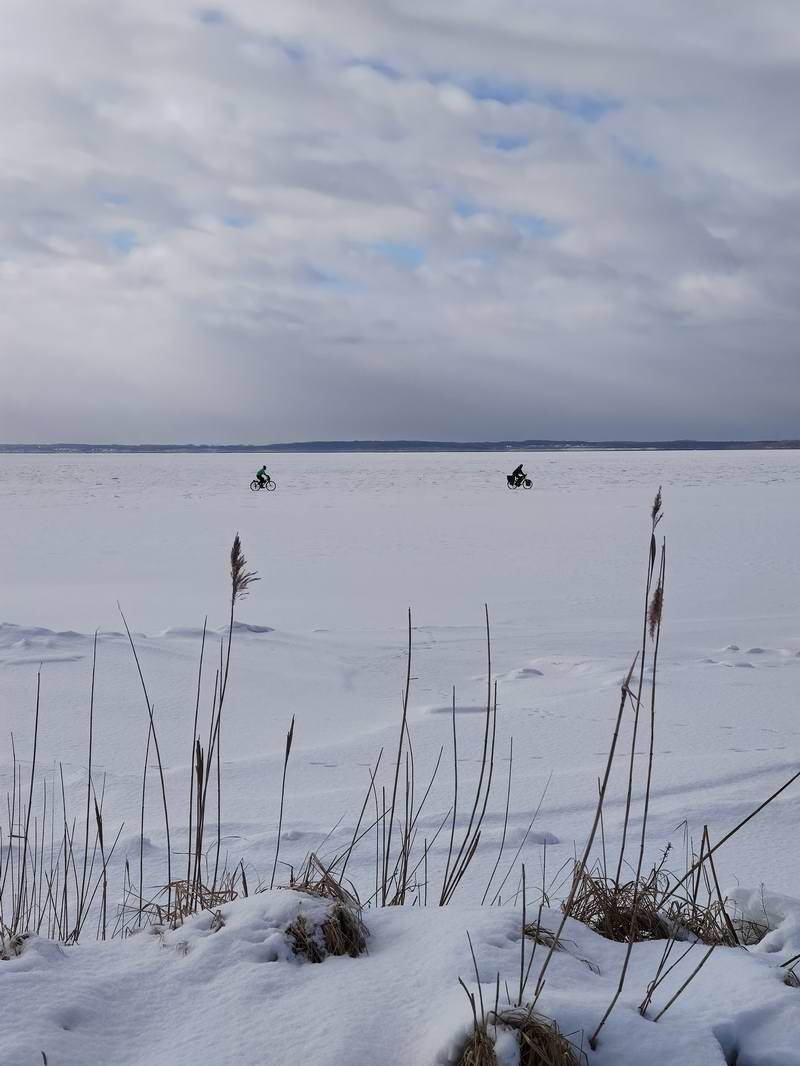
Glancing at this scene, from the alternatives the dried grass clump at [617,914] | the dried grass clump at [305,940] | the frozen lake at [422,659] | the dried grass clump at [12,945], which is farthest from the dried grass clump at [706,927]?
the dried grass clump at [12,945]

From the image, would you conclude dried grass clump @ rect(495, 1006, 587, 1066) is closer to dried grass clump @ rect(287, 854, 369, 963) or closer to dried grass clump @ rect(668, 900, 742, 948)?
dried grass clump @ rect(287, 854, 369, 963)

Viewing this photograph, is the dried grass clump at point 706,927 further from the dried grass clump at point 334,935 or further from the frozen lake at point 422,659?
the frozen lake at point 422,659

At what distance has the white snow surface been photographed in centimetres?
131

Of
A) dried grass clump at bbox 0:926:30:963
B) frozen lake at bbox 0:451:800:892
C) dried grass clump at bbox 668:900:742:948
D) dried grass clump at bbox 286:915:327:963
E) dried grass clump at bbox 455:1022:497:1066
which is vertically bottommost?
frozen lake at bbox 0:451:800:892

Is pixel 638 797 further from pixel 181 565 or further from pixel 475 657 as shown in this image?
pixel 181 565

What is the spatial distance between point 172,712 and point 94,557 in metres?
7.08

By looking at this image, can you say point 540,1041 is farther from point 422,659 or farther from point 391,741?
point 422,659

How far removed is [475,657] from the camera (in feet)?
19.7

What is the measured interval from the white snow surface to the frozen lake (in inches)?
0.9

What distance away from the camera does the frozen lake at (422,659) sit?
3.46 meters

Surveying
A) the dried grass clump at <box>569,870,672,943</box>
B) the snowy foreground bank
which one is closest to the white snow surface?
the snowy foreground bank

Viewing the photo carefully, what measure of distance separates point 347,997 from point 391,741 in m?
2.88

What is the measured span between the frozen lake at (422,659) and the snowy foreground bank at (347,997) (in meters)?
1.28

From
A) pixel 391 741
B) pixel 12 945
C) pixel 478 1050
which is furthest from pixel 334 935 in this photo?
pixel 391 741
